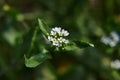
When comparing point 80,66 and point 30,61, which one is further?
point 80,66

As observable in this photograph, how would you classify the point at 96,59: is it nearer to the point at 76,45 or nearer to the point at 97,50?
the point at 97,50

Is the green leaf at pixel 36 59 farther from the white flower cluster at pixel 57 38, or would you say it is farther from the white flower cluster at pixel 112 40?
the white flower cluster at pixel 112 40

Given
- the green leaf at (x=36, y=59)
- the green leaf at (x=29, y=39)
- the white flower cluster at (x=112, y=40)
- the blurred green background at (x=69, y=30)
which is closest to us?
the green leaf at (x=36, y=59)

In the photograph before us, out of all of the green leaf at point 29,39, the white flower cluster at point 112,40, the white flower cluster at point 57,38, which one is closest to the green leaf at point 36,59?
the white flower cluster at point 57,38

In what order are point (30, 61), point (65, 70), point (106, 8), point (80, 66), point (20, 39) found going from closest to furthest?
point (30, 61) → point (20, 39) → point (80, 66) → point (65, 70) → point (106, 8)

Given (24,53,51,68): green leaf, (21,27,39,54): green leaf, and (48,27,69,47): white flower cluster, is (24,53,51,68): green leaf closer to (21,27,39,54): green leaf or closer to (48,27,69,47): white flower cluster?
(48,27,69,47): white flower cluster

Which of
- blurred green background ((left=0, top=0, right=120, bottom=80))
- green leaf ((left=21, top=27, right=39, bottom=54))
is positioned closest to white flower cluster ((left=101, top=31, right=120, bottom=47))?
blurred green background ((left=0, top=0, right=120, bottom=80))

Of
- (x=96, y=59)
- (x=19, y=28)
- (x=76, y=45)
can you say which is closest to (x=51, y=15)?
(x=19, y=28)

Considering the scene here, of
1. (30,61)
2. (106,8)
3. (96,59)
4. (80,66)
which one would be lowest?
(30,61)

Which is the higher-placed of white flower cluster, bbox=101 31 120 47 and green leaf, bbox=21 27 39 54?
white flower cluster, bbox=101 31 120 47
